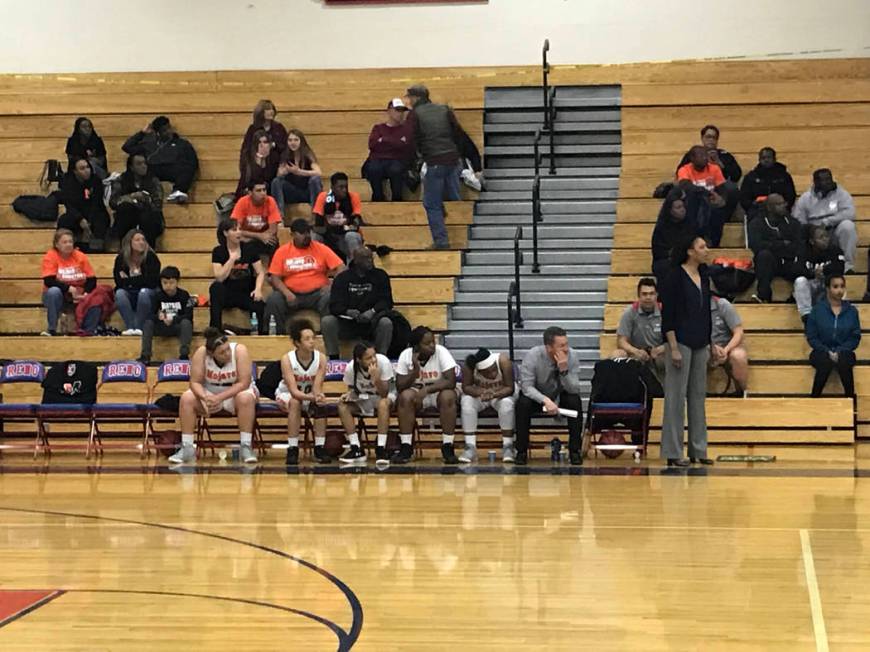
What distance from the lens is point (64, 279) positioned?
49.0 ft

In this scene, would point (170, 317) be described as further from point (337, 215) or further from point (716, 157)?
point (716, 157)

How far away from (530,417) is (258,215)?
4437mm

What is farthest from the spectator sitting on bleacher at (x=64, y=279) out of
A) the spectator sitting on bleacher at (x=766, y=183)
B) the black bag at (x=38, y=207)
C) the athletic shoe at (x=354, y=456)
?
the spectator sitting on bleacher at (x=766, y=183)

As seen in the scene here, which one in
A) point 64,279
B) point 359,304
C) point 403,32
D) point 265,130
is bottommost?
point 359,304

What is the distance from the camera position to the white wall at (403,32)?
17406 millimetres

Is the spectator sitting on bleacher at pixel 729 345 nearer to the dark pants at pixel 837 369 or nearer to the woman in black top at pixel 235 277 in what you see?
the dark pants at pixel 837 369

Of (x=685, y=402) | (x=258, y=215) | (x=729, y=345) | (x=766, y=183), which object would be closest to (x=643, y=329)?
(x=729, y=345)

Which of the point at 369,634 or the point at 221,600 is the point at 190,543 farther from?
the point at 369,634

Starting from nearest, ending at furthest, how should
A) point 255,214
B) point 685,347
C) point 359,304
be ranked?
point 685,347 → point 359,304 → point 255,214

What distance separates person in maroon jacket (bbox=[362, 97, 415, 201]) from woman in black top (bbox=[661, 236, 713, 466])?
5.08 meters

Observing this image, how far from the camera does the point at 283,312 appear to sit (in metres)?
14.3

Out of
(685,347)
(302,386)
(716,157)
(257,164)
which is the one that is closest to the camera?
(685,347)

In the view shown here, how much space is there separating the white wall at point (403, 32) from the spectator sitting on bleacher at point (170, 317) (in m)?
4.91

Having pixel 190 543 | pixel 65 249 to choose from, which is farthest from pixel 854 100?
pixel 190 543
